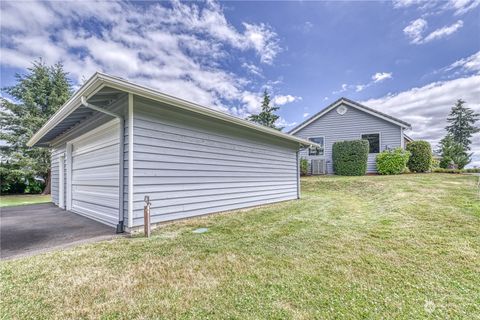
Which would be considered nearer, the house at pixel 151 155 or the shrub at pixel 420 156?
the house at pixel 151 155

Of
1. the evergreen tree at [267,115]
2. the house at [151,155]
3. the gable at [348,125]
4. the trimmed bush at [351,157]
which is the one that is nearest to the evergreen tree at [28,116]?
the house at [151,155]

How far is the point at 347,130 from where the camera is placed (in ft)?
44.4

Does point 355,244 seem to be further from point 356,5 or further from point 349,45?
point 349,45

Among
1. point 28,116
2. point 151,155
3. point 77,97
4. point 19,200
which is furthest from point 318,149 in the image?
point 28,116

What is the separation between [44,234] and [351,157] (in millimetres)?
12972

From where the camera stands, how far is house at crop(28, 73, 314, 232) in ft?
13.4

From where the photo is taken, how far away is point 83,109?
4895 mm

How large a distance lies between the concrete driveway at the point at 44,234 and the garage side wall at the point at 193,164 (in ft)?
3.30

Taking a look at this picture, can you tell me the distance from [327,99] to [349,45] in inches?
191

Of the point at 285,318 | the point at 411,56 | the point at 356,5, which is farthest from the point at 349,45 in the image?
the point at 285,318

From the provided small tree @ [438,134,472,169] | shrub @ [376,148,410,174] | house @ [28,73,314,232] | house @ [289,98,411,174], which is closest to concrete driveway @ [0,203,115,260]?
house @ [28,73,314,232]

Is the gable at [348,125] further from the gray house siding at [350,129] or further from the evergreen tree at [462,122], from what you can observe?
the evergreen tree at [462,122]

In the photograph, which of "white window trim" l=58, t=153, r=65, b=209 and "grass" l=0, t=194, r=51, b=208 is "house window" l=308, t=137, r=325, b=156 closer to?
"white window trim" l=58, t=153, r=65, b=209

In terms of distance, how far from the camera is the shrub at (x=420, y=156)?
12.0m
